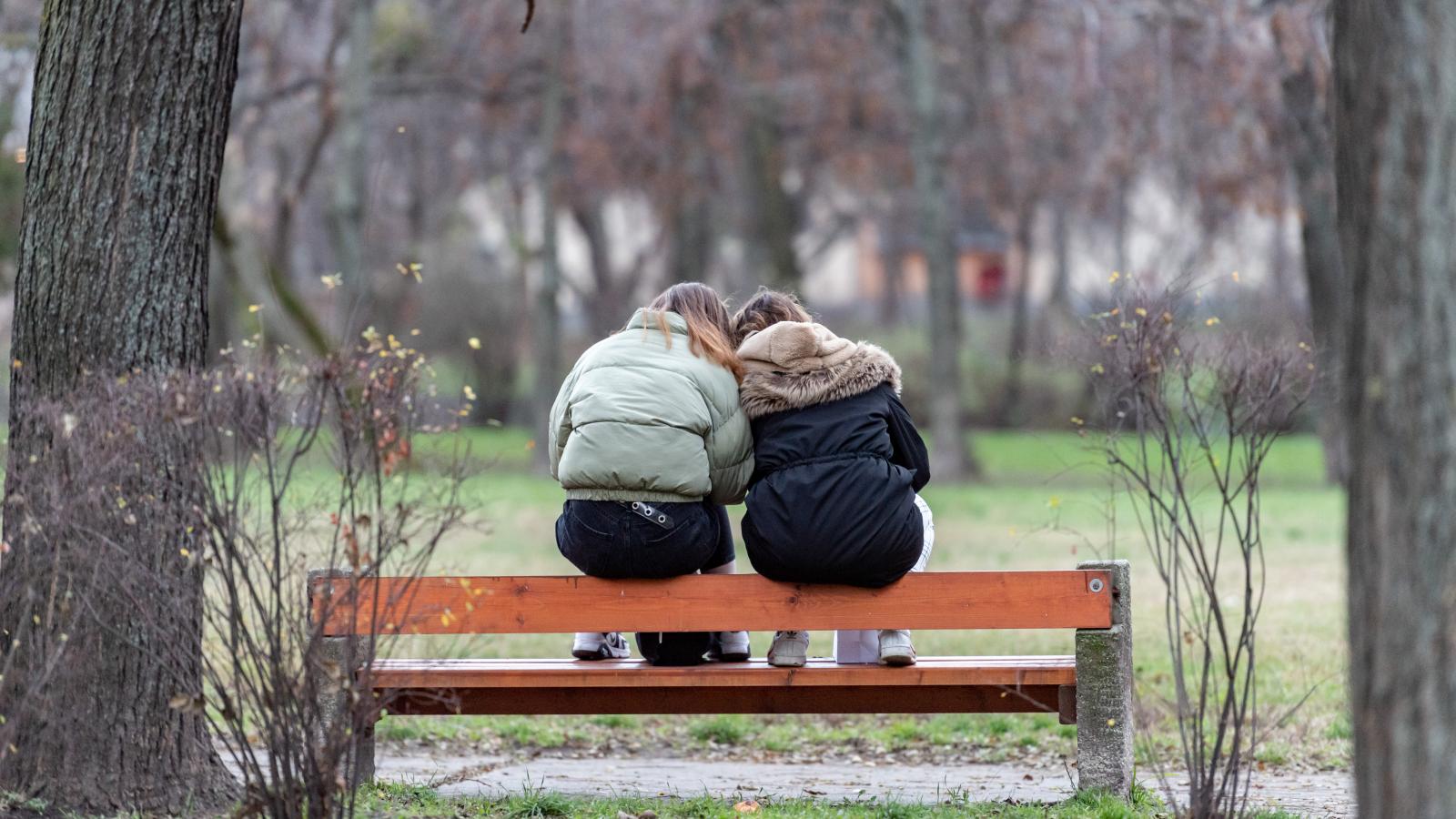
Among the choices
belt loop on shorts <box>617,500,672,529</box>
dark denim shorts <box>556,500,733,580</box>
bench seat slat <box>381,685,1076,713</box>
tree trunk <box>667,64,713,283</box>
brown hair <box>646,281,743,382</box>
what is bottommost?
bench seat slat <box>381,685,1076,713</box>

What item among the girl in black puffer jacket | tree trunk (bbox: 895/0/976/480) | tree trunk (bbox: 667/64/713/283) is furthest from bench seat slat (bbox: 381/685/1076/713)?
tree trunk (bbox: 667/64/713/283)

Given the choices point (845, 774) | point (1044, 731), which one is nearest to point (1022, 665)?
point (845, 774)

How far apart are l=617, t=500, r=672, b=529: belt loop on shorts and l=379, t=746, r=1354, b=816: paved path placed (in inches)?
39.7

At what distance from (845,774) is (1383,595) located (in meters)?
3.05

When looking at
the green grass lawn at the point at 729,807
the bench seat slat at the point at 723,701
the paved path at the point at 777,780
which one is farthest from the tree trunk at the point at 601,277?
the green grass lawn at the point at 729,807

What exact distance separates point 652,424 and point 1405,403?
7.63ft

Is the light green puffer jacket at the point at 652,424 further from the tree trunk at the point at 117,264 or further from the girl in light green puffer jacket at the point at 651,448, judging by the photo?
the tree trunk at the point at 117,264

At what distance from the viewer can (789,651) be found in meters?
4.73

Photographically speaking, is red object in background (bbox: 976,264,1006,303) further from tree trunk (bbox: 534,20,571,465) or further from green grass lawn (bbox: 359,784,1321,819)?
green grass lawn (bbox: 359,784,1321,819)

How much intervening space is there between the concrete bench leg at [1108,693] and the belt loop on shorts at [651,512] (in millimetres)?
1246

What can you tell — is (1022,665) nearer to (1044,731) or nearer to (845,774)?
(845,774)

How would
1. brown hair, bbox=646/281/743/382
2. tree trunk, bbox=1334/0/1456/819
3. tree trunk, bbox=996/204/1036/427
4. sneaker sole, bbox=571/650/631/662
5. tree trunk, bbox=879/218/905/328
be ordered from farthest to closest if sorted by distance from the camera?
tree trunk, bbox=879/218/905/328
tree trunk, bbox=996/204/1036/427
sneaker sole, bbox=571/650/631/662
brown hair, bbox=646/281/743/382
tree trunk, bbox=1334/0/1456/819

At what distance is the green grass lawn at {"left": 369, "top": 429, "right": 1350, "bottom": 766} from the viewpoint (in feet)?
20.4

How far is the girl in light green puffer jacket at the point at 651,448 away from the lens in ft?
15.3
